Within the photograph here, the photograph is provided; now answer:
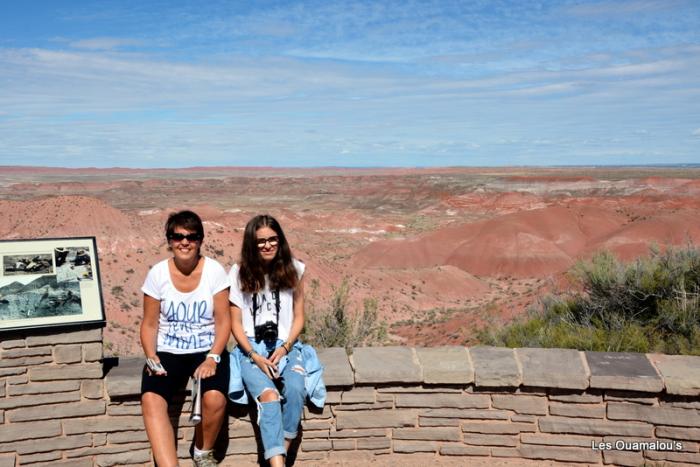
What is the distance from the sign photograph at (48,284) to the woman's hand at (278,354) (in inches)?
47.3

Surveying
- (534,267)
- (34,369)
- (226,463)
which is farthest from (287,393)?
(534,267)

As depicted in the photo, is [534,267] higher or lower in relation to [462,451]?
lower

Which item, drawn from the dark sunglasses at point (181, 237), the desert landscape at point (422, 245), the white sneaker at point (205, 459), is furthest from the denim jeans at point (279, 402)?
the desert landscape at point (422, 245)

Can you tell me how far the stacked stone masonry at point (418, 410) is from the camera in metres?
4.19

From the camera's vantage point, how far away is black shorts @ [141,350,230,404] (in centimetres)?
404

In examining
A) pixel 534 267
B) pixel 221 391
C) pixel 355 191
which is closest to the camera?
pixel 221 391

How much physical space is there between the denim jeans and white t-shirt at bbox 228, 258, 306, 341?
0.74ft

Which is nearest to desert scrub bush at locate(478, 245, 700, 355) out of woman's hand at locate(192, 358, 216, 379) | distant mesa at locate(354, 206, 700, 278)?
woman's hand at locate(192, 358, 216, 379)

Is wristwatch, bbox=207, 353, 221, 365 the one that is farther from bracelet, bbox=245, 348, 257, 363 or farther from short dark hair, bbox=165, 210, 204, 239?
short dark hair, bbox=165, 210, 204, 239

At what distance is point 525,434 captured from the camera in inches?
175

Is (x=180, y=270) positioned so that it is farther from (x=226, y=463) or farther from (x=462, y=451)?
(x=462, y=451)

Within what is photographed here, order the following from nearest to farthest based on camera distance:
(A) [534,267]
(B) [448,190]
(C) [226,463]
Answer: (C) [226,463], (A) [534,267], (B) [448,190]

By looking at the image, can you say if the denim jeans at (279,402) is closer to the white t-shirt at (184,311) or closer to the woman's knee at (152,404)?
the white t-shirt at (184,311)

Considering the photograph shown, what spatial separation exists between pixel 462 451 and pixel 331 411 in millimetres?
1005
